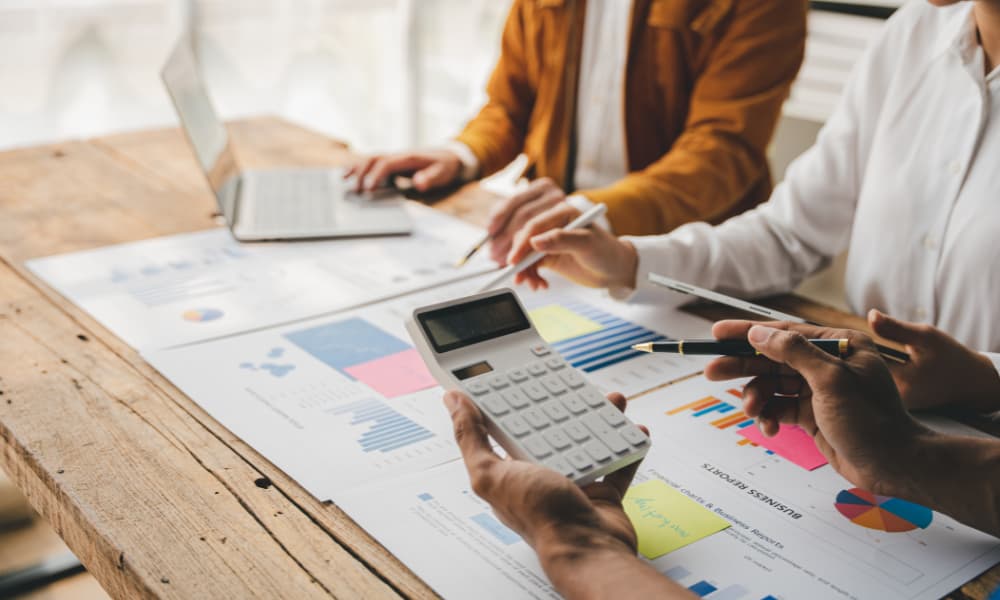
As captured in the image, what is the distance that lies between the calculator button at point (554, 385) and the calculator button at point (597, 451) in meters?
0.07

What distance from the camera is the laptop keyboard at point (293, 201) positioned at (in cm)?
141

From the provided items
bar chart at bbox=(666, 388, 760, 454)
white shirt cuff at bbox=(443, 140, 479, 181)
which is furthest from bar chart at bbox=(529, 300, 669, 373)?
white shirt cuff at bbox=(443, 140, 479, 181)

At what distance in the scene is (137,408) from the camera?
92 centimetres

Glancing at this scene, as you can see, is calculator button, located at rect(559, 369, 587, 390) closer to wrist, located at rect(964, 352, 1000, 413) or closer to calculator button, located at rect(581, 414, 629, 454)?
calculator button, located at rect(581, 414, 629, 454)

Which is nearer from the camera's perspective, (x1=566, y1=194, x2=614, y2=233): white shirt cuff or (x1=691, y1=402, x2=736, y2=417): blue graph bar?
(x1=691, y1=402, x2=736, y2=417): blue graph bar

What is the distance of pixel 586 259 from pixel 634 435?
432 mm

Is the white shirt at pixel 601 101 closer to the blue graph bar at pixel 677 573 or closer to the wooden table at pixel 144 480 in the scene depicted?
the wooden table at pixel 144 480

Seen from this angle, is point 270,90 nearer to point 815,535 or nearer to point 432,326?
point 432,326

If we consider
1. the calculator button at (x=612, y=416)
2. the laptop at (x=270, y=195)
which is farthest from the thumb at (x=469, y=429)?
the laptop at (x=270, y=195)

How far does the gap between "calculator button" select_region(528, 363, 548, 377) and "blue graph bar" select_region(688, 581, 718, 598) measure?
0.75 ft

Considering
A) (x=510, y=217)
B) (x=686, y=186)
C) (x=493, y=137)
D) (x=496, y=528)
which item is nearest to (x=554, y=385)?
(x=496, y=528)

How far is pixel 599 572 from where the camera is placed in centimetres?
65

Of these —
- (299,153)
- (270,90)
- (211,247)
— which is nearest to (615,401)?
(211,247)

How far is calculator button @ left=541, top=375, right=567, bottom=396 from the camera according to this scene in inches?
32.2
